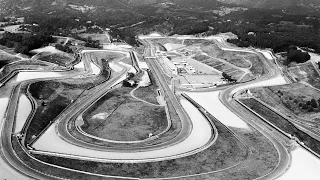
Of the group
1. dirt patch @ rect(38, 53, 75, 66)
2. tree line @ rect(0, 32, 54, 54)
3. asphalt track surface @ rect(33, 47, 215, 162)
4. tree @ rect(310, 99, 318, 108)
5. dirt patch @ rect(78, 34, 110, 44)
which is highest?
asphalt track surface @ rect(33, 47, 215, 162)

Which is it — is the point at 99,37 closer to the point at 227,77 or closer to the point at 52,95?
the point at 227,77

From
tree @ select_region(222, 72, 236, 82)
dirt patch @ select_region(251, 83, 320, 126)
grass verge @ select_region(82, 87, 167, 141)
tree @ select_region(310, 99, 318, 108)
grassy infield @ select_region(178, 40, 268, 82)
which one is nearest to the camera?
grass verge @ select_region(82, 87, 167, 141)

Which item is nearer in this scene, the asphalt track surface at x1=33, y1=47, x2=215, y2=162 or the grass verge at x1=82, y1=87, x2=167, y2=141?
the asphalt track surface at x1=33, y1=47, x2=215, y2=162

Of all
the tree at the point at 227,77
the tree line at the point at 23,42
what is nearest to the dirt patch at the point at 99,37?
the tree line at the point at 23,42

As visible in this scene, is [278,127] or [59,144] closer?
[59,144]

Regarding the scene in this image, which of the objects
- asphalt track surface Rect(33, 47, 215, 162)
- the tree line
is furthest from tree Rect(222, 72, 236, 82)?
the tree line

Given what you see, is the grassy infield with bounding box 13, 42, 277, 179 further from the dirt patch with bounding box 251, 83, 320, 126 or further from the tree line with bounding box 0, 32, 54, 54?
the tree line with bounding box 0, 32, 54, 54

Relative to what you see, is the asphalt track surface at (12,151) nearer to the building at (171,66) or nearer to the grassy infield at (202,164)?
the grassy infield at (202,164)

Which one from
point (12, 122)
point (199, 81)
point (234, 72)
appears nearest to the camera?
point (12, 122)

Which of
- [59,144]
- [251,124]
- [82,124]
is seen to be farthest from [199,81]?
[59,144]

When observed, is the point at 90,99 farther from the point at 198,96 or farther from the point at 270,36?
the point at 270,36

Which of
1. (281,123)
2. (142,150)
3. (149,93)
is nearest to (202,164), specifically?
(142,150)
